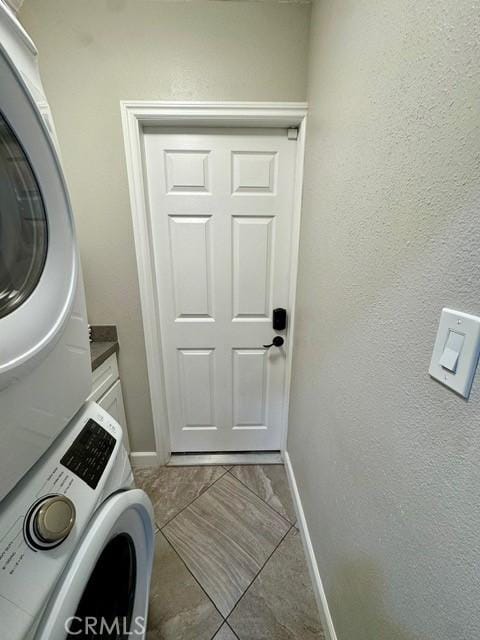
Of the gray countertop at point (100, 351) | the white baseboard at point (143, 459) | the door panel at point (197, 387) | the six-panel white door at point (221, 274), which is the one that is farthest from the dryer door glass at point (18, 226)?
the white baseboard at point (143, 459)

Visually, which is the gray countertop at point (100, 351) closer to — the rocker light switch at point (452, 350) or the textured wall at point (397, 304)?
the textured wall at point (397, 304)

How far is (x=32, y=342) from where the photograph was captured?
1.45 feet

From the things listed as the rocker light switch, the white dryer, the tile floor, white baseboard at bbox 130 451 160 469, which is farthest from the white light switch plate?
white baseboard at bbox 130 451 160 469

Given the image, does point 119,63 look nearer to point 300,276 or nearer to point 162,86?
point 162,86

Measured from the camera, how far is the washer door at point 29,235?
1.41ft

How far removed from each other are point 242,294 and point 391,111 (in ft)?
3.23

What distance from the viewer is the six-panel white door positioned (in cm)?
124

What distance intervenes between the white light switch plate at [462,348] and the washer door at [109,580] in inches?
28.1

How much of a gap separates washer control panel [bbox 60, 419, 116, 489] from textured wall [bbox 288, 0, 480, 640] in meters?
0.67

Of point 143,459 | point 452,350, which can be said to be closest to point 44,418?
point 452,350

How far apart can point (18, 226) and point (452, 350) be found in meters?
0.83

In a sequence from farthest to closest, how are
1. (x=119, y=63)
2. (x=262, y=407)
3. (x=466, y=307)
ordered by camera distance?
(x=262, y=407) → (x=119, y=63) → (x=466, y=307)

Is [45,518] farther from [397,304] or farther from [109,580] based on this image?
[397,304]

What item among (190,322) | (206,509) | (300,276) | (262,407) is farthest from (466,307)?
(206,509)
